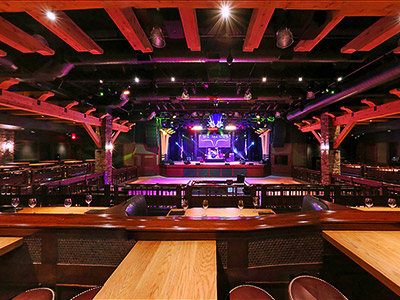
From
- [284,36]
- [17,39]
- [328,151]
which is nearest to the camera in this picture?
[17,39]

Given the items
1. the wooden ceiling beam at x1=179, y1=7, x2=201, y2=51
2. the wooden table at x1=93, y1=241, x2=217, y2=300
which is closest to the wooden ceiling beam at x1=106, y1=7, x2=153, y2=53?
the wooden ceiling beam at x1=179, y1=7, x2=201, y2=51

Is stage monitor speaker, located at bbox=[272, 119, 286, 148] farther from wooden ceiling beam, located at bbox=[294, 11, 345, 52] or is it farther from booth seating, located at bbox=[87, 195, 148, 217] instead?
booth seating, located at bbox=[87, 195, 148, 217]

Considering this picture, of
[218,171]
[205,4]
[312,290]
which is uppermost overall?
[205,4]

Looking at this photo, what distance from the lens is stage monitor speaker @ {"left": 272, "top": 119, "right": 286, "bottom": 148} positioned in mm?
14102

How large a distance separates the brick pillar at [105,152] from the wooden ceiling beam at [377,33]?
9.36 meters

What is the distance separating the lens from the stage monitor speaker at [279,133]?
555 inches

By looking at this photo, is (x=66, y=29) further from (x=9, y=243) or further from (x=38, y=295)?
(x=38, y=295)

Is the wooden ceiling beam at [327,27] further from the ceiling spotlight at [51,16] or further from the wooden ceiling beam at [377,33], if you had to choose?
the ceiling spotlight at [51,16]

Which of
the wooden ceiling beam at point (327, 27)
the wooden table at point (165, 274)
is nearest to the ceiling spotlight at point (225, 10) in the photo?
the wooden ceiling beam at point (327, 27)

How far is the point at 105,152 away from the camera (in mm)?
9406

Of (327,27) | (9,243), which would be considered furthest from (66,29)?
(327,27)

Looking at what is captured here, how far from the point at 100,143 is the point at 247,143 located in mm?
13357

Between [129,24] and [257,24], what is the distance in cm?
160

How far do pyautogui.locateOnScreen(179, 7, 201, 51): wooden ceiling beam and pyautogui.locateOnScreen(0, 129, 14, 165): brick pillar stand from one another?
516 inches
